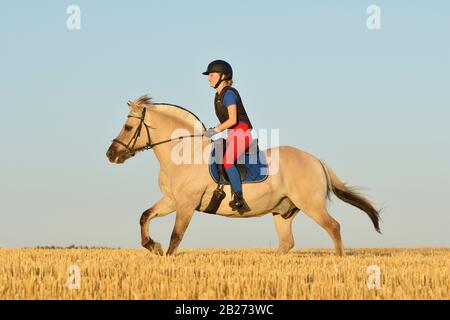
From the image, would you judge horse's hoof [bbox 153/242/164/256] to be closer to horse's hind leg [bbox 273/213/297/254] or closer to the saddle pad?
the saddle pad

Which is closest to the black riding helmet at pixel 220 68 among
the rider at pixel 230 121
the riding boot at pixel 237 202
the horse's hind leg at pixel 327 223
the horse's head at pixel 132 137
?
the rider at pixel 230 121

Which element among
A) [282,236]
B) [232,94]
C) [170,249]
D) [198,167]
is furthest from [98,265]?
[282,236]

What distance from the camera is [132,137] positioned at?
1151cm

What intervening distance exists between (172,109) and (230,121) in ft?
4.09

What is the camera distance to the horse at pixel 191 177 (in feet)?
37.0

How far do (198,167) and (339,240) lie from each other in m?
2.68

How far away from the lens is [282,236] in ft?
41.3

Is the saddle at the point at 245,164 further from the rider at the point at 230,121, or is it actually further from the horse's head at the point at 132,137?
the horse's head at the point at 132,137

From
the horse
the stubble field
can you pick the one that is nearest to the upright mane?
the horse

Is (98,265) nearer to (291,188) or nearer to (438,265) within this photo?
(291,188)

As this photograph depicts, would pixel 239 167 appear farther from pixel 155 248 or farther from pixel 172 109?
pixel 155 248

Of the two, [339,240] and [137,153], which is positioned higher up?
[137,153]

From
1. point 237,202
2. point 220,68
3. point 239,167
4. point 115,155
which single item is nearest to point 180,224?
point 237,202

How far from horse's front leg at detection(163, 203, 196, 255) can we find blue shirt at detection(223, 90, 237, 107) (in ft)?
5.46
